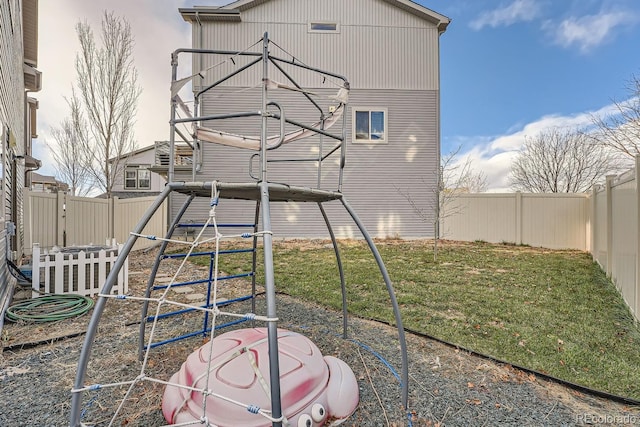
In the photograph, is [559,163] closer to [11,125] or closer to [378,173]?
[378,173]

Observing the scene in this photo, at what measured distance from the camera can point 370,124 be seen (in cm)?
1120

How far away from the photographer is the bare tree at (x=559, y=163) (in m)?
17.9

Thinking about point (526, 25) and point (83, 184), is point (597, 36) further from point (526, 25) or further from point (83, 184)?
point (83, 184)

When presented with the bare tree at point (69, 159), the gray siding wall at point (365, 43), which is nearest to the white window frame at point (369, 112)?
the gray siding wall at point (365, 43)

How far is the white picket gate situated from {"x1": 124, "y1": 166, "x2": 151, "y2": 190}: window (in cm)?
1767

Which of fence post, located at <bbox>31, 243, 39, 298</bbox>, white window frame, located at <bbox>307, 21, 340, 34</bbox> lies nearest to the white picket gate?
fence post, located at <bbox>31, 243, 39, 298</bbox>

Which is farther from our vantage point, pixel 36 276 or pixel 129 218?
pixel 129 218

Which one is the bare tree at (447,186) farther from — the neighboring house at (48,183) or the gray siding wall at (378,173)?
the neighboring house at (48,183)

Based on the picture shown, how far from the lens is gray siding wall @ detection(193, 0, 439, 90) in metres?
11.1

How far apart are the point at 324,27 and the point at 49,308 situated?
10927 millimetres

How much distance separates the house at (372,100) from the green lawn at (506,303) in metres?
3.06

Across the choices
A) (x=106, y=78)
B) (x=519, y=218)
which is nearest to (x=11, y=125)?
(x=106, y=78)

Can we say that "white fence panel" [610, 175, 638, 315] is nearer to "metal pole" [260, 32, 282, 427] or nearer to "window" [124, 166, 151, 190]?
"metal pole" [260, 32, 282, 427]

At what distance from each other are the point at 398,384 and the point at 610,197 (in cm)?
559
